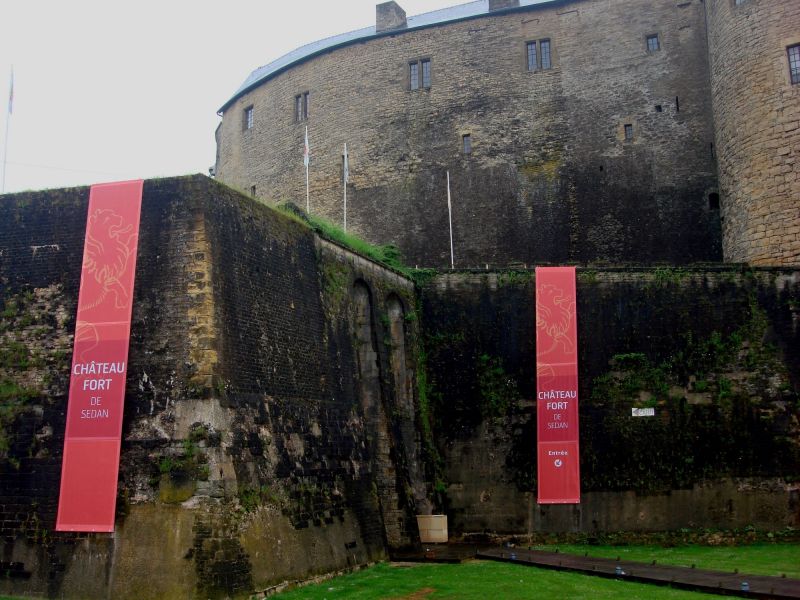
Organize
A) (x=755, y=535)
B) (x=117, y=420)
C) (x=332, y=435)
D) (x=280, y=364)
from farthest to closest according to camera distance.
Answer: (x=755, y=535)
(x=332, y=435)
(x=280, y=364)
(x=117, y=420)

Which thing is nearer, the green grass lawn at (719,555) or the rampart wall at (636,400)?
the green grass lawn at (719,555)

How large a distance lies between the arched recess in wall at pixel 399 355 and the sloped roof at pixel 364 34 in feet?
44.1

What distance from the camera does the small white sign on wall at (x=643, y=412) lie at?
2030 centimetres

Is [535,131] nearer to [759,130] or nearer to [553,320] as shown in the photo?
[759,130]

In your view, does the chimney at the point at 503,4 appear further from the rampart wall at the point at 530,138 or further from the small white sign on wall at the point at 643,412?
the small white sign on wall at the point at 643,412

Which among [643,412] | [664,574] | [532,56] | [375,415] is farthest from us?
[532,56]

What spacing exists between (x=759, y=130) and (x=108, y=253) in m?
16.1

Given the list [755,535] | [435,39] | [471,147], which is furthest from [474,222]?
[755,535]

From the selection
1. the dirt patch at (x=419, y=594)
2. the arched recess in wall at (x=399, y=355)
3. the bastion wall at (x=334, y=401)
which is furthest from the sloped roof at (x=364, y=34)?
the dirt patch at (x=419, y=594)

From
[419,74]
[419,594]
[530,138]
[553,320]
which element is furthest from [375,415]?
[419,74]

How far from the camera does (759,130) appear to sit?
877 inches

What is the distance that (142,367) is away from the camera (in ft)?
44.8

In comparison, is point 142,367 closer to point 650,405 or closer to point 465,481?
point 465,481

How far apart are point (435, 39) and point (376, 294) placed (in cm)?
1390
